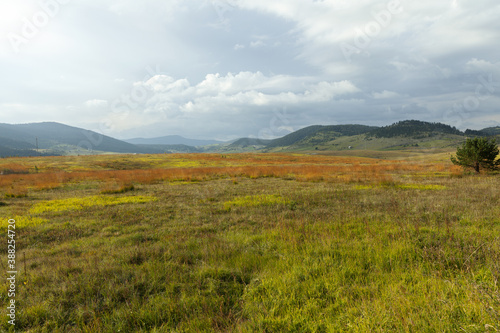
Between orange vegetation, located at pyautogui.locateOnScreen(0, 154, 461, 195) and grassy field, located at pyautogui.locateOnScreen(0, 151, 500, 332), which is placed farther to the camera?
orange vegetation, located at pyautogui.locateOnScreen(0, 154, 461, 195)

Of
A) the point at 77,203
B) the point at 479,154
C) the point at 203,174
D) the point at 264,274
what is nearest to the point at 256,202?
the point at 264,274

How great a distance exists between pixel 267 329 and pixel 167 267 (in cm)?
284

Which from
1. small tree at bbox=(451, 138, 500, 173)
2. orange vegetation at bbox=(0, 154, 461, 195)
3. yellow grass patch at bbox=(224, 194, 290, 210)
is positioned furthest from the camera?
small tree at bbox=(451, 138, 500, 173)

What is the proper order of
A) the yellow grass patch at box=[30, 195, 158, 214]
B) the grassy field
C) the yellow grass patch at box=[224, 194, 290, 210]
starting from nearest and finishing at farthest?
the grassy field → the yellow grass patch at box=[30, 195, 158, 214] → the yellow grass patch at box=[224, 194, 290, 210]

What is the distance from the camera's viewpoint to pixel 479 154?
22.0 metres

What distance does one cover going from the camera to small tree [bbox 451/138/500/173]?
2175 cm

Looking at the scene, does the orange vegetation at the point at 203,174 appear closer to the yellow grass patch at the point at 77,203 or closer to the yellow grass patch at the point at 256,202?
the yellow grass patch at the point at 77,203

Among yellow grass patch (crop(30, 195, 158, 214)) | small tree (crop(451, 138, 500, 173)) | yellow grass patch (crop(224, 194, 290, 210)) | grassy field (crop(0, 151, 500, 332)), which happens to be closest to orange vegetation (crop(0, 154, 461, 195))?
small tree (crop(451, 138, 500, 173))

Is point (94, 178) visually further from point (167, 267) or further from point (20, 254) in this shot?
point (167, 267)

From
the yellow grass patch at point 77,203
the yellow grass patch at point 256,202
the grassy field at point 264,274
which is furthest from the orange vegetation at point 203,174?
the grassy field at point 264,274

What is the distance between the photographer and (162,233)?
307 inches

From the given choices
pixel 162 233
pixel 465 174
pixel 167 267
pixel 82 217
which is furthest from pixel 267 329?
pixel 465 174

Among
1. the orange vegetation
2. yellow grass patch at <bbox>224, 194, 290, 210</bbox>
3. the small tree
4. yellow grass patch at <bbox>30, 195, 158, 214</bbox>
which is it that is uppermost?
the small tree

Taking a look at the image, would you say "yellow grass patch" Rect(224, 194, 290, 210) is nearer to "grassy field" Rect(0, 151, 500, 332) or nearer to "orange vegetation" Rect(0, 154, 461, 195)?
"grassy field" Rect(0, 151, 500, 332)
